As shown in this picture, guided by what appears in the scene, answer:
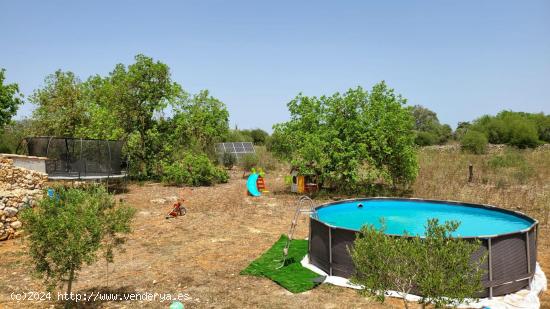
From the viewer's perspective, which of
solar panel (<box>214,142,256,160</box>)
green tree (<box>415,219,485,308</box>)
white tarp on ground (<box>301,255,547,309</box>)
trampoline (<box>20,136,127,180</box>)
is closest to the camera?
green tree (<box>415,219,485,308</box>)

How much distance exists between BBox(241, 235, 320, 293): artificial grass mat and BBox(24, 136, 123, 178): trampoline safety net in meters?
12.5

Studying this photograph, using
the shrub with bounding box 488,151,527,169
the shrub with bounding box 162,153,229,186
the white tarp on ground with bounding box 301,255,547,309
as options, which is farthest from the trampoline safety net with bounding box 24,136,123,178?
the shrub with bounding box 488,151,527,169

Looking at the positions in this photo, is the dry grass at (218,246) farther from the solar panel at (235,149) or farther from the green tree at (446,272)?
the solar panel at (235,149)

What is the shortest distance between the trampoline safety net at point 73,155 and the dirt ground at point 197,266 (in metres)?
4.50

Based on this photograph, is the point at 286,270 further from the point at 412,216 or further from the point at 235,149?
the point at 235,149

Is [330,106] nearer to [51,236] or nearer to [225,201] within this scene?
[225,201]

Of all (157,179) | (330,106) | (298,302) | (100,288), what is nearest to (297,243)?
(298,302)

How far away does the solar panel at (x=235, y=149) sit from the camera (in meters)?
32.6

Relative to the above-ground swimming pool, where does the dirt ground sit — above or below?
below

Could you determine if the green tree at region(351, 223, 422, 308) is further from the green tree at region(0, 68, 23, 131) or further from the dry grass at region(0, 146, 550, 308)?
the green tree at region(0, 68, 23, 131)

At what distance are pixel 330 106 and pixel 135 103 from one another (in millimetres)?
12475

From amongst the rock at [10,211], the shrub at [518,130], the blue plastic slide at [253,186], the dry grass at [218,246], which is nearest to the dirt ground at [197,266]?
the dry grass at [218,246]

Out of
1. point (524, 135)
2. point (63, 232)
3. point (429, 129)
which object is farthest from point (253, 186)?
point (429, 129)

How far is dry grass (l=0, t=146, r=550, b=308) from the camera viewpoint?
780 centimetres
